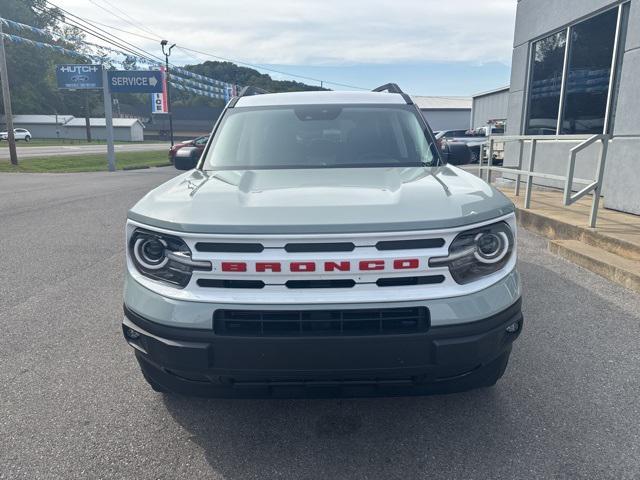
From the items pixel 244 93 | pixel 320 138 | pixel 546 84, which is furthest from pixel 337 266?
pixel 546 84

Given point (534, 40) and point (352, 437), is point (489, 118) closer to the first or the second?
point (534, 40)

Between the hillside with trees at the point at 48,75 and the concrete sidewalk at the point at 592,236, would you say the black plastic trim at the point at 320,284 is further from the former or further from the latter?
the hillside with trees at the point at 48,75

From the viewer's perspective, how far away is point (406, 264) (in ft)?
6.81

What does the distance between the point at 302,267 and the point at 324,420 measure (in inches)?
41.4

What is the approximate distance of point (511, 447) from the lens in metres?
2.41

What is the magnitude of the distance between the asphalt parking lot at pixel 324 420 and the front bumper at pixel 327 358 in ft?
1.29

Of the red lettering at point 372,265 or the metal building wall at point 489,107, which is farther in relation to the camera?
the metal building wall at point 489,107

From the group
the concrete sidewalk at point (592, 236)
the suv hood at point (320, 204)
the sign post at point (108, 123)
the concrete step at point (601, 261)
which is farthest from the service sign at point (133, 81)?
the suv hood at point (320, 204)

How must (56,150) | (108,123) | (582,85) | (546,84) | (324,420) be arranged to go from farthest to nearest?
(56,150) < (108,123) < (546,84) < (582,85) < (324,420)

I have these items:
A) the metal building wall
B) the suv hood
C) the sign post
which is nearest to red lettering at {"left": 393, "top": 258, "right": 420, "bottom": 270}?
the suv hood

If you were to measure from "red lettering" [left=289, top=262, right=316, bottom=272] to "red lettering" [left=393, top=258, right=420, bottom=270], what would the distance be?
346 millimetres

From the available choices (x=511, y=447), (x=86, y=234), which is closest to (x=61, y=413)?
(x=511, y=447)

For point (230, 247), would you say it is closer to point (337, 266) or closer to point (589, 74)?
point (337, 266)

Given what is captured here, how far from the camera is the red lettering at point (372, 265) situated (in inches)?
81.1
